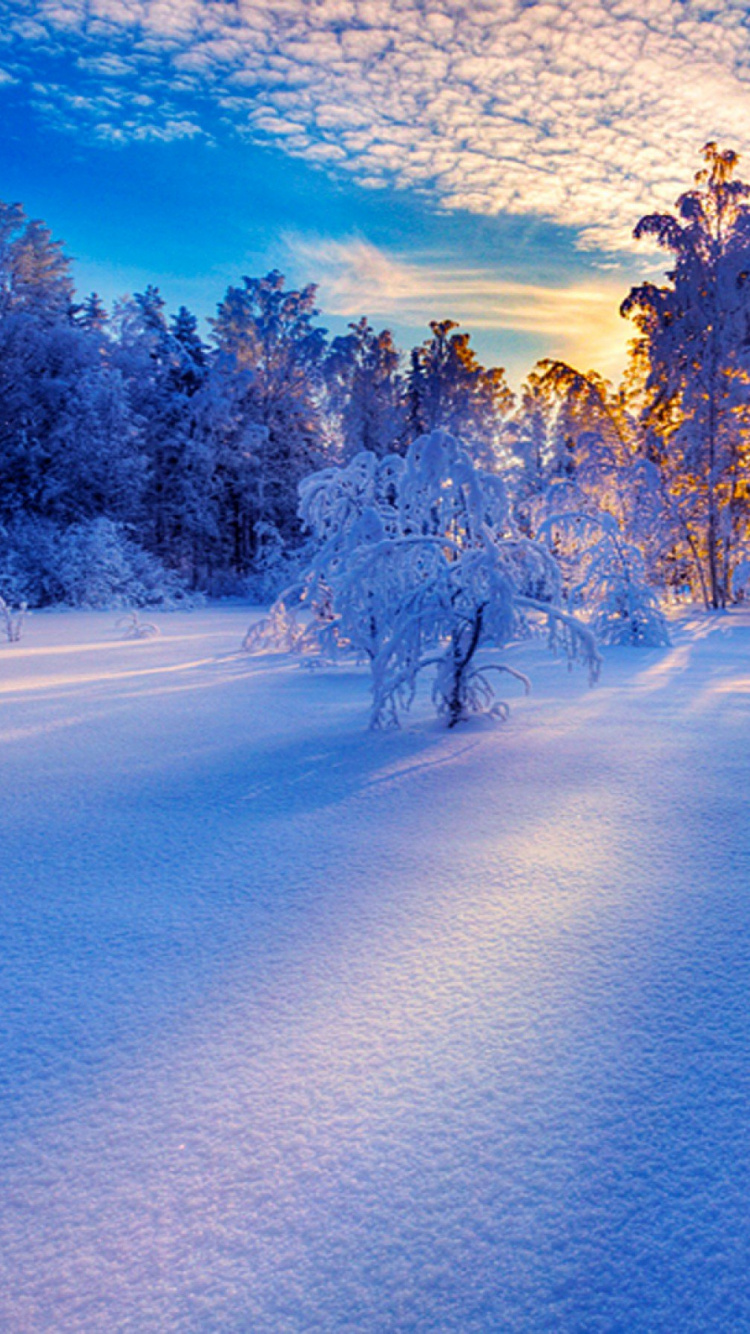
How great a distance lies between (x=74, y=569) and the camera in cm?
2278

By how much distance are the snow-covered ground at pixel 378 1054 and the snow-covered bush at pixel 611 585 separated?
7830mm

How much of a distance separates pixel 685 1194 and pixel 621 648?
35.1 ft

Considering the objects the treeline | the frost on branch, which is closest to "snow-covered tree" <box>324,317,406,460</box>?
the treeline

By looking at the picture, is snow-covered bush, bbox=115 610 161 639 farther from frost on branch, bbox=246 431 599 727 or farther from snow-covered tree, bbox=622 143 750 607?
snow-covered tree, bbox=622 143 750 607

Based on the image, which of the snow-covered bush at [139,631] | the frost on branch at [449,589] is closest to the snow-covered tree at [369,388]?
the snow-covered bush at [139,631]

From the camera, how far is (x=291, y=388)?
103 ft

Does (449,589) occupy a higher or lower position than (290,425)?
lower

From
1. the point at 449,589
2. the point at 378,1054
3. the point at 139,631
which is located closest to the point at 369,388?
the point at 139,631

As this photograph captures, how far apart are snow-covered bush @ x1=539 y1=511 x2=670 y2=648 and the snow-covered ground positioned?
25.7ft

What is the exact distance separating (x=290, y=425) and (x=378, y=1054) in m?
32.0

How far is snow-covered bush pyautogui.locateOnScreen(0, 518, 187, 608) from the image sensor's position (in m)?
22.8

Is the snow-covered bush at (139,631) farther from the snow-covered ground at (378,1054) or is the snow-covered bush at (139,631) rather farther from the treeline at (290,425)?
the snow-covered ground at (378,1054)

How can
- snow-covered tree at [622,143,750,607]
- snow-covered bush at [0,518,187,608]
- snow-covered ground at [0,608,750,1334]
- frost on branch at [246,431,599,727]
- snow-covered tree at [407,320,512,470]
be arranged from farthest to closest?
snow-covered tree at [407,320,512,470] → snow-covered bush at [0,518,187,608] → snow-covered tree at [622,143,750,607] → frost on branch at [246,431,599,727] → snow-covered ground at [0,608,750,1334]

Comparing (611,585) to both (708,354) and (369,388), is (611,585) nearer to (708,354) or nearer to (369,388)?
(708,354)
